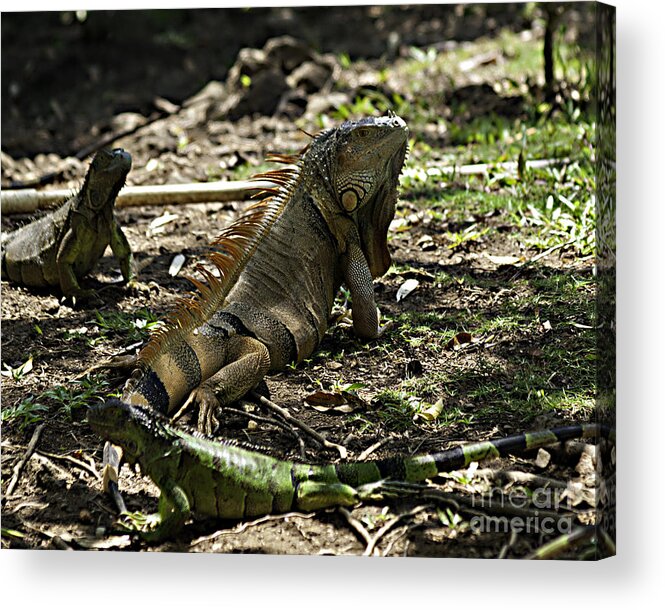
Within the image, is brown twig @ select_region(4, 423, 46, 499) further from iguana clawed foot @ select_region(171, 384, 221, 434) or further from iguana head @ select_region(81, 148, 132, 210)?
iguana head @ select_region(81, 148, 132, 210)

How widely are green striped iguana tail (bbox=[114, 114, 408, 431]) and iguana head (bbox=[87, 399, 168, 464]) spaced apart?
1.67ft

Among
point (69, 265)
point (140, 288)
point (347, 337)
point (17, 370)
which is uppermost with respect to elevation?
point (69, 265)

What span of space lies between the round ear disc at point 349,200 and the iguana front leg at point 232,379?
859 millimetres

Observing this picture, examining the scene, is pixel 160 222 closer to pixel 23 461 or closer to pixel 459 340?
pixel 23 461

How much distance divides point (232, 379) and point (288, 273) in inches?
27.2

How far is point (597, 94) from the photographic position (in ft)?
14.4

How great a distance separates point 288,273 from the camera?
17.0 feet

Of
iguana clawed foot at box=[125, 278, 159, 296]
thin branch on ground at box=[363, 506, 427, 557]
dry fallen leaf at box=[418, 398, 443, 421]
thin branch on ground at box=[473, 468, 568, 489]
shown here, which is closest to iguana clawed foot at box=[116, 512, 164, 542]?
thin branch on ground at box=[363, 506, 427, 557]

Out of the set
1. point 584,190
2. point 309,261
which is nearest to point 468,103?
point 584,190

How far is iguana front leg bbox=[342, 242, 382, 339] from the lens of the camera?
522 cm

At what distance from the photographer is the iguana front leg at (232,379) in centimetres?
465

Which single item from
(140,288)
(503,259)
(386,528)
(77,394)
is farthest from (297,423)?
(140,288)

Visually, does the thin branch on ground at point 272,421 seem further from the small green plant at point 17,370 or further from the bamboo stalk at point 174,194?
the bamboo stalk at point 174,194

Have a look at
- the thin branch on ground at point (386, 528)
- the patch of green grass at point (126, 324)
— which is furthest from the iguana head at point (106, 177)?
the thin branch on ground at point (386, 528)
